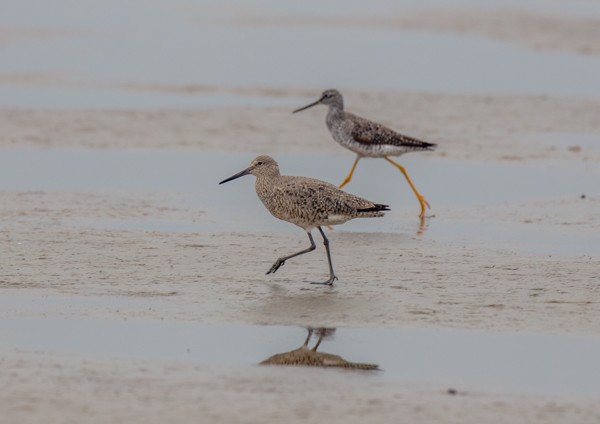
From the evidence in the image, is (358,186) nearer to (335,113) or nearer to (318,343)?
(335,113)

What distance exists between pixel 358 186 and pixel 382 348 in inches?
278

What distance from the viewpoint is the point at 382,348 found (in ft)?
29.4

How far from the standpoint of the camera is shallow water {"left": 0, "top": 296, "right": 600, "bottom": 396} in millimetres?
8359

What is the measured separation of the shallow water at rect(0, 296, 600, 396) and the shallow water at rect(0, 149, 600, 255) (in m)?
3.32

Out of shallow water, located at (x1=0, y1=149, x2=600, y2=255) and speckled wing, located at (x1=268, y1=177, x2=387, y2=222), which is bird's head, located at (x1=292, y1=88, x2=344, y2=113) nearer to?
shallow water, located at (x1=0, y1=149, x2=600, y2=255)

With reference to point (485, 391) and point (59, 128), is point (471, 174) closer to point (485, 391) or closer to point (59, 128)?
point (59, 128)

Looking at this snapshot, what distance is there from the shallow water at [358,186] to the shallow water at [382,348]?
3320 millimetres

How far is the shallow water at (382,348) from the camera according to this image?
8.36 meters

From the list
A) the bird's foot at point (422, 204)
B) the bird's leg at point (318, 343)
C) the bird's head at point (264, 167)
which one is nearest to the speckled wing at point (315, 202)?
the bird's head at point (264, 167)

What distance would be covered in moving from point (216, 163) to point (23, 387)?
30.0 ft

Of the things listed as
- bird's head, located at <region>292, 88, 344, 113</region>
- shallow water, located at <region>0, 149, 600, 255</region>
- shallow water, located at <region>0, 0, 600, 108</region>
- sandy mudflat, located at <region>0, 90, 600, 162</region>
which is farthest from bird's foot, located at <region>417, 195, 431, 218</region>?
shallow water, located at <region>0, 0, 600, 108</region>

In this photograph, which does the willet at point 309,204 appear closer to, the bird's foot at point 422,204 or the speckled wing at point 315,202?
the speckled wing at point 315,202

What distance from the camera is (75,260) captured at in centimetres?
1140

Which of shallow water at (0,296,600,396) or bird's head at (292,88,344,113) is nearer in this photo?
shallow water at (0,296,600,396)
